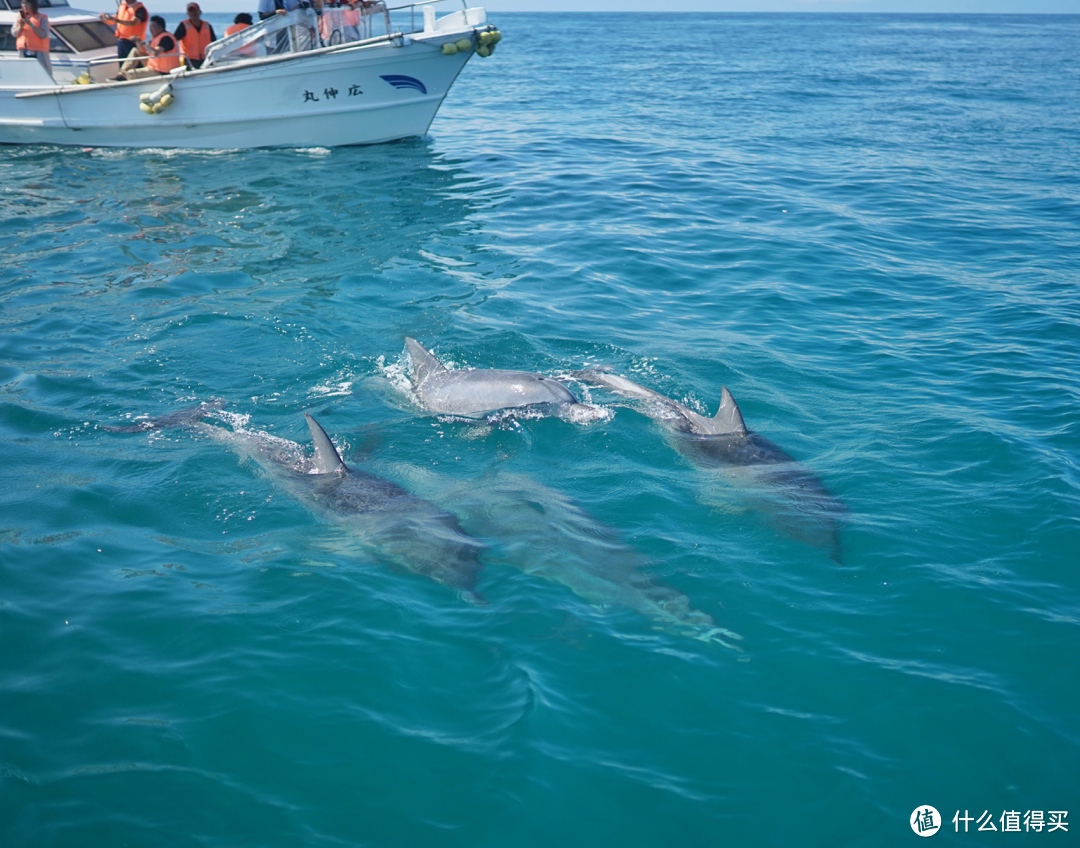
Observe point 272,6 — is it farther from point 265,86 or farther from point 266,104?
point 266,104

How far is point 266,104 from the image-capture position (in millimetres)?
20062

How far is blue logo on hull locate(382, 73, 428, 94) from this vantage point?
66.0 feet

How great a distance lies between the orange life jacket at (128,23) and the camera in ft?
66.2

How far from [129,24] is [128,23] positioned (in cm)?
3

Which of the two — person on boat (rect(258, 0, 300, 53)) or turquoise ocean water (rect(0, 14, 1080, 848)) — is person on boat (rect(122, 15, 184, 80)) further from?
turquoise ocean water (rect(0, 14, 1080, 848))

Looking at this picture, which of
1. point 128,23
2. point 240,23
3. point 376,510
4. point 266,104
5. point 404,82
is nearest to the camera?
point 376,510

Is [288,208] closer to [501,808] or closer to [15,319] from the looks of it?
[15,319]

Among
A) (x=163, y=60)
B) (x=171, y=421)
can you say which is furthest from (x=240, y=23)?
(x=171, y=421)

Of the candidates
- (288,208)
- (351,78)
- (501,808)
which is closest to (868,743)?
(501,808)

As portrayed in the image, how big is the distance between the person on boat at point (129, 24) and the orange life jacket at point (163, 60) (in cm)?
93

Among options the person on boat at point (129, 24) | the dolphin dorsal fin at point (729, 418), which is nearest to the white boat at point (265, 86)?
the person on boat at point (129, 24)

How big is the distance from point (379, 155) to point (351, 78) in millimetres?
2082

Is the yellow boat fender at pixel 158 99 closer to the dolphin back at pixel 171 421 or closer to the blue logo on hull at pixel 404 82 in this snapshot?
the blue logo on hull at pixel 404 82

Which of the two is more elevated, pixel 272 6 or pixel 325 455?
pixel 272 6
